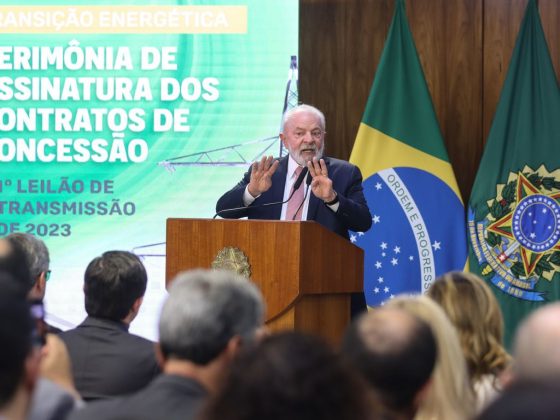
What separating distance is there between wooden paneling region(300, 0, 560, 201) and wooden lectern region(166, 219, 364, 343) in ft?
8.39

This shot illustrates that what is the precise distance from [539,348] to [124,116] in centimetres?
494

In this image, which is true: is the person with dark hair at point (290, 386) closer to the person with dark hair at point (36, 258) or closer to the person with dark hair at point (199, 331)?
the person with dark hair at point (199, 331)

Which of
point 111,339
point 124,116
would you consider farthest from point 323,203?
point 124,116

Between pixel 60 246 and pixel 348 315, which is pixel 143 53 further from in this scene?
pixel 348 315

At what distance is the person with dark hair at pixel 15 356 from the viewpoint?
4.99ft

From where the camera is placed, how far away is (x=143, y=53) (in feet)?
20.2

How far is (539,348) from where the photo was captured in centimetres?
151

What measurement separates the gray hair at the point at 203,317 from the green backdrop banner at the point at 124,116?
4.10 meters

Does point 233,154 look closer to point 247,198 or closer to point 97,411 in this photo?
point 247,198

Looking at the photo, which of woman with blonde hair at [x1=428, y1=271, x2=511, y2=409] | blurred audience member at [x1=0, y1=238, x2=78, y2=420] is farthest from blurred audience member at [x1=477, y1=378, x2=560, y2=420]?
woman with blonde hair at [x1=428, y1=271, x2=511, y2=409]

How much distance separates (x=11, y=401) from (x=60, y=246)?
15.7 feet

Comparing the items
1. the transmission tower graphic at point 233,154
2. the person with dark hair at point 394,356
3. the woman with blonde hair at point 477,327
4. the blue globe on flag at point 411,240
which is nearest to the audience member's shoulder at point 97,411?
the person with dark hair at point 394,356

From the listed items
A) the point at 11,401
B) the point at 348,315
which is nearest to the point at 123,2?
the point at 348,315

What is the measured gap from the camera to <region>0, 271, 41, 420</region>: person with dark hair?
4.99 feet
